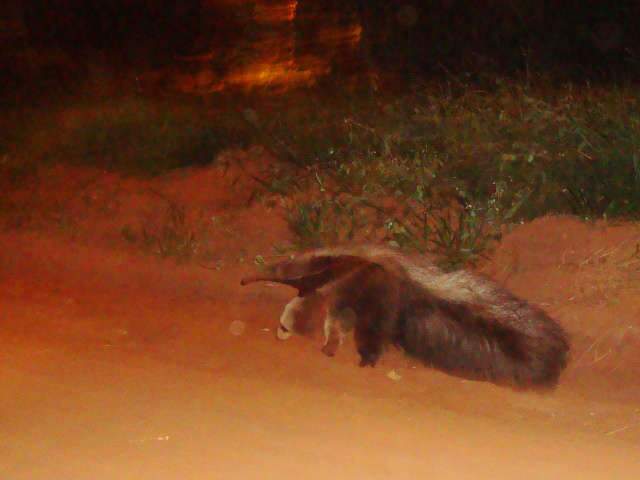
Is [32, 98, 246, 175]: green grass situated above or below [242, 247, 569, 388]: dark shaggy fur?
below

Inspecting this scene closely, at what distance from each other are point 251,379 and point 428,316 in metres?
1.21

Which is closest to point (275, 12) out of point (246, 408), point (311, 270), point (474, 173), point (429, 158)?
point (429, 158)

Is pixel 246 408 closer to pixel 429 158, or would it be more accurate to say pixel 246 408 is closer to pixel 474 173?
pixel 474 173

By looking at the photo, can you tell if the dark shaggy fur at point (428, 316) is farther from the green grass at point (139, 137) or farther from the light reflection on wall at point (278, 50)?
the light reflection on wall at point (278, 50)

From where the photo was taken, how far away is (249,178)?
1032cm

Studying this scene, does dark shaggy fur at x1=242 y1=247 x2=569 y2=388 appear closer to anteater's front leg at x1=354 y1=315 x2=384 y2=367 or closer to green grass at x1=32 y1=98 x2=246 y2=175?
anteater's front leg at x1=354 y1=315 x2=384 y2=367

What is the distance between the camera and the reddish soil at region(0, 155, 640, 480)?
4.51 metres

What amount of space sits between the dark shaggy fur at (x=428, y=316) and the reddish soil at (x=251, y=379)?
0.60 feet

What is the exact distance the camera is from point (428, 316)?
5941 millimetres

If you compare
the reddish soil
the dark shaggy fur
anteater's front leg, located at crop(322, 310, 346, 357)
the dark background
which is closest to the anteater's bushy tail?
the dark shaggy fur

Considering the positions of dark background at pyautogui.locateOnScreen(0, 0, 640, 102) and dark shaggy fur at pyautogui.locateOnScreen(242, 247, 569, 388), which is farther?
dark background at pyautogui.locateOnScreen(0, 0, 640, 102)

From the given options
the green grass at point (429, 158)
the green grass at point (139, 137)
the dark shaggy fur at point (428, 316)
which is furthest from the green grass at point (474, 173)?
the green grass at point (139, 137)

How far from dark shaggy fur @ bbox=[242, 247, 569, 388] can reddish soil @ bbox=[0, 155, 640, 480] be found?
18 centimetres

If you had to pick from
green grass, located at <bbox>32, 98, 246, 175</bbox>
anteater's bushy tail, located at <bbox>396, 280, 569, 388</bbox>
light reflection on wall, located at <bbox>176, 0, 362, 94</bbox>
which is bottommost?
green grass, located at <bbox>32, 98, 246, 175</bbox>
